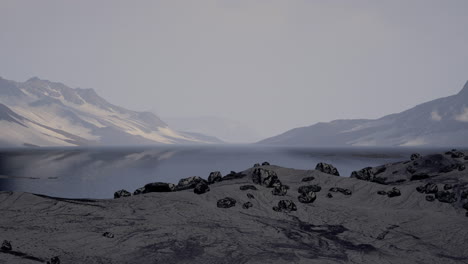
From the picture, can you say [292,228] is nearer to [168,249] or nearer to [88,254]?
[168,249]

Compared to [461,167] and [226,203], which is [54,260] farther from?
[461,167]

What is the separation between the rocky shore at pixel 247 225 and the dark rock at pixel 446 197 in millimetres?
75

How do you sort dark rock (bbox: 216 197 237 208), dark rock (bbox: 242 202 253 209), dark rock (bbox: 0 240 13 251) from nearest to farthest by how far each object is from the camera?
dark rock (bbox: 0 240 13 251) < dark rock (bbox: 216 197 237 208) < dark rock (bbox: 242 202 253 209)

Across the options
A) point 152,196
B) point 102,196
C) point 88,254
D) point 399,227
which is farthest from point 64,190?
point 399,227

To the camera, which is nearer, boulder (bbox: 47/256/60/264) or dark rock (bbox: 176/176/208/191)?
boulder (bbox: 47/256/60/264)

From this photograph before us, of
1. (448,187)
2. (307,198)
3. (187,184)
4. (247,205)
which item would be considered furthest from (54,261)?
(448,187)

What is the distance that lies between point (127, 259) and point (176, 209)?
7634 millimetres

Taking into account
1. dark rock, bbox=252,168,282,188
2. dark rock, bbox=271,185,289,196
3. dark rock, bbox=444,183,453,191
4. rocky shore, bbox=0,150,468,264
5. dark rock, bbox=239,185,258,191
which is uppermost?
dark rock, bbox=252,168,282,188

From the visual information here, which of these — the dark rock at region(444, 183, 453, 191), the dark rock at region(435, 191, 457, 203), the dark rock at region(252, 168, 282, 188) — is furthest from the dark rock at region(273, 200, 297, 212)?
the dark rock at region(444, 183, 453, 191)

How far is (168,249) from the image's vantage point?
15109 millimetres

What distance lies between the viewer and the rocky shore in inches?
581

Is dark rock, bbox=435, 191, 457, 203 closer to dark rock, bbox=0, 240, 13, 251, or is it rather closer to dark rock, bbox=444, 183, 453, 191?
dark rock, bbox=444, 183, 453, 191

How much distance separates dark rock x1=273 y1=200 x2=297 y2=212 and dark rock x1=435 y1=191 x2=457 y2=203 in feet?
39.7

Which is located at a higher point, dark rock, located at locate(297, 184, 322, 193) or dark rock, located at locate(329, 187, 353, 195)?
dark rock, located at locate(297, 184, 322, 193)
